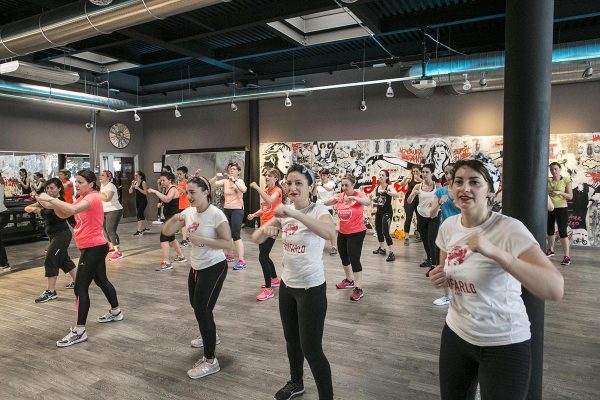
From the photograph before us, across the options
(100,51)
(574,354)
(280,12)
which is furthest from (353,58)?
(574,354)

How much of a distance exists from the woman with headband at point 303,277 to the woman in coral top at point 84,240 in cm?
189

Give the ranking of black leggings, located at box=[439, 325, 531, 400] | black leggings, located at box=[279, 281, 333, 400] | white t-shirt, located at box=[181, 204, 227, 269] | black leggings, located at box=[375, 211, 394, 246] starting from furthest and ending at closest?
black leggings, located at box=[375, 211, 394, 246]
white t-shirt, located at box=[181, 204, 227, 269]
black leggings, located at box=[279, 281, 333, 400]
black leggings, located at box=[439, 325, 531, 400]

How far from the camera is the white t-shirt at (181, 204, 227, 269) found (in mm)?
2859

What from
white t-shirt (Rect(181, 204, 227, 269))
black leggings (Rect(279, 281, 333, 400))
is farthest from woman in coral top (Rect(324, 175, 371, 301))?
black leggings (Rect(279, 281, 333, 400))

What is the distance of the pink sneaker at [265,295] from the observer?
462 centimetres

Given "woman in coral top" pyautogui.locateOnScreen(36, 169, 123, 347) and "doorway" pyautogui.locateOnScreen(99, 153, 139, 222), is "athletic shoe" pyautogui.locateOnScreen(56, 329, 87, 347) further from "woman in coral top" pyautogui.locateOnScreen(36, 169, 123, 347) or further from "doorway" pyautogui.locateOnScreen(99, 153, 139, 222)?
"doorway" pyautogui.locateOnScreen(99, 153, 139, 222)

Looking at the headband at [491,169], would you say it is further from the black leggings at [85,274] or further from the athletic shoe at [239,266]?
the athletic shoe at [239,266]

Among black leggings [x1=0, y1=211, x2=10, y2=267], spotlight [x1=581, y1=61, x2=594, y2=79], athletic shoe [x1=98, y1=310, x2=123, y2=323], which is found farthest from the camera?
spotlight [x1=581, y1=61, x2=594, y2=79]

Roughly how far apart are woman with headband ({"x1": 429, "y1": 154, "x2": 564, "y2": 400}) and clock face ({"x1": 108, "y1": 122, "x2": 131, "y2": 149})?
12005 mm

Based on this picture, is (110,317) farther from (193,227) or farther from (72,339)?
(193,227)

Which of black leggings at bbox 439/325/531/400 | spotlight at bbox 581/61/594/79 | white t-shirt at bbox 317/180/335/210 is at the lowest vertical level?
black leggings at bbox 439/325/531/400

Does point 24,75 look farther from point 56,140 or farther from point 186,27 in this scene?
point 56,140

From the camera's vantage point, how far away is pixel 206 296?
283 cm

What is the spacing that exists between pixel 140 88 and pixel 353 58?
6.73 m
